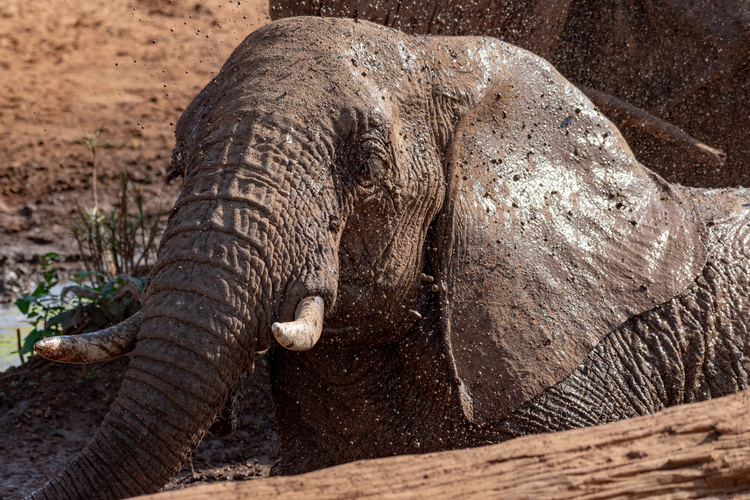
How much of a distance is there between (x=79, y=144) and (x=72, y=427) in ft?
16.2

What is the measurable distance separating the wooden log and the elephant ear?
71cm

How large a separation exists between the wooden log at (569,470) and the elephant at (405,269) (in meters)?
0.48

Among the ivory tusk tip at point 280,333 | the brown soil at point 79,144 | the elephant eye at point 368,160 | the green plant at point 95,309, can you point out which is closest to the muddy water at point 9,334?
the brown soil at point 79,144

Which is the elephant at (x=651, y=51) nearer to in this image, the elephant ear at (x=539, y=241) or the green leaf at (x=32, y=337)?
the green leaf at (x=32, y=337)

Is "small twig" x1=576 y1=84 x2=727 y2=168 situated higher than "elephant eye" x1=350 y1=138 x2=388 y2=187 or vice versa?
"elephant eye" x1=350 y1=138 x2=388 y2=187

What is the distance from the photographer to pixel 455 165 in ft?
10.2

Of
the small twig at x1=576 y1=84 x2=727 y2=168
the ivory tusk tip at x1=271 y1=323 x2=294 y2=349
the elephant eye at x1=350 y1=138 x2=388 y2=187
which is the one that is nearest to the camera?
the ivory tusk tip at x1=271 y1=323 x2=294 y2=349

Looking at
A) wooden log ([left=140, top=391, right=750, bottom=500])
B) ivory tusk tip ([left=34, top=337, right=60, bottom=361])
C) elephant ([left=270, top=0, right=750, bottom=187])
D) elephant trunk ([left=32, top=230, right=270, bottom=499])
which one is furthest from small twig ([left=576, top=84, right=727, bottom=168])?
ivory tusk tip ([left=34, top=337, right=60, bottom=361])

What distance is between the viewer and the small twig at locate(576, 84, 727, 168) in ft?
19.1

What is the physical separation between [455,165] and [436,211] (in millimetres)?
166

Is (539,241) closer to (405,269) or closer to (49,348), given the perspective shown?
(405,269)

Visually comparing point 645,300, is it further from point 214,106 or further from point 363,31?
point 214,106

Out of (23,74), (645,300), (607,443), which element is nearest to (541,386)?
(645,300)

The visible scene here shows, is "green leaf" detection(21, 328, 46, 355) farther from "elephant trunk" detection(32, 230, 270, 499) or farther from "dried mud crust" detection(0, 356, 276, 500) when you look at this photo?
"elephant trunk" detection(32, 230, 270, 499)
